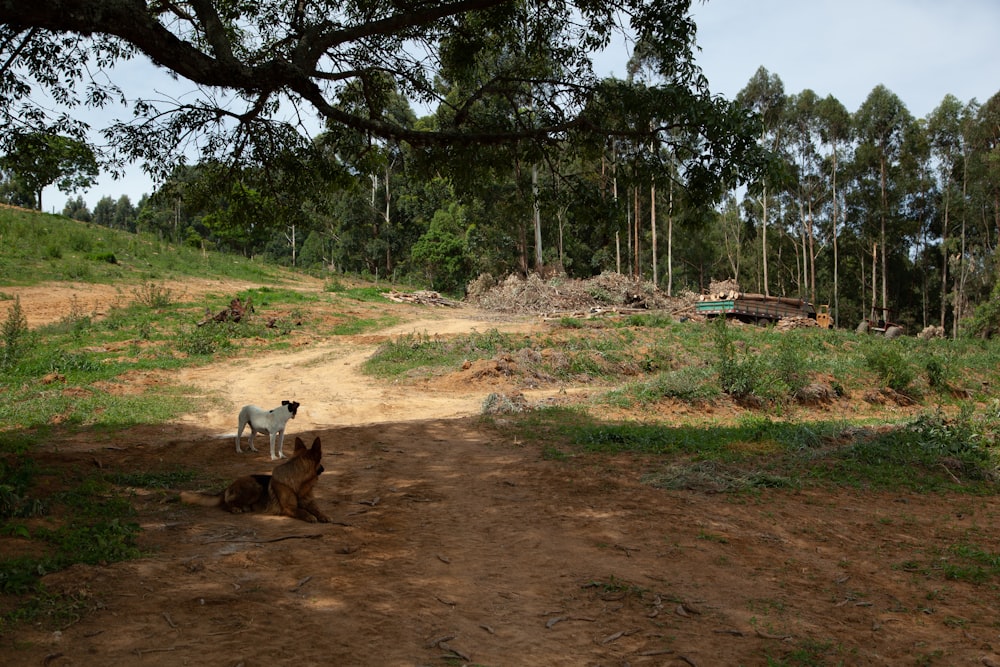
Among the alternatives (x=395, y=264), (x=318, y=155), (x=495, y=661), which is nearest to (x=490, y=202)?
(x=395, y=264)

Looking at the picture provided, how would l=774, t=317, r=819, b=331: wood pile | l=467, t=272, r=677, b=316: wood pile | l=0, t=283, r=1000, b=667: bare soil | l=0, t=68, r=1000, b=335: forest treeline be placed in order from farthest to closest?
l=0, t=68, r=1000, b=335: forest treeline < l=467, t=272, r=677, b=316: wood pile < l=774, t=317, r=819, b=331: wood pile < l=0, t=283, r=1000, b=667: bare soil

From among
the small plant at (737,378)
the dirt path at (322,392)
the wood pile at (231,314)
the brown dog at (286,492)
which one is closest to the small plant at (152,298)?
the wood pile at (231,314)

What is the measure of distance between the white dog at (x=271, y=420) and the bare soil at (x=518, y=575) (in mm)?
300

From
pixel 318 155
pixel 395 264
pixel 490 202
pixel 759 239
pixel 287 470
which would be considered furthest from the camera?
pixel 759 239

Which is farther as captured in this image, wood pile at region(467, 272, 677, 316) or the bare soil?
wood pile at region(467, 272, 677, 316)

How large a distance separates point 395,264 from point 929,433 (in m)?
43.3

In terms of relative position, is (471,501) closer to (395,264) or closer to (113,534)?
(113,534)

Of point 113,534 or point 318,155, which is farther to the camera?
point 318,155

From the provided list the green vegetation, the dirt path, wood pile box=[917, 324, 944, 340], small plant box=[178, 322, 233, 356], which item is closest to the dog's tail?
the green vegetation

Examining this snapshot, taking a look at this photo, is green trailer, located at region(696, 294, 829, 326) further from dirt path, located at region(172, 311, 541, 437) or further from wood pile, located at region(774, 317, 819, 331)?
dirt path, located at region(172, 311, 541, 437)

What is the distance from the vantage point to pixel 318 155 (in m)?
8.41

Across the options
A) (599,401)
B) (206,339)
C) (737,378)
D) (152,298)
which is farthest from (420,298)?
(737,378)

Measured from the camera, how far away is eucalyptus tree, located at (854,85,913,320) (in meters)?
40.4

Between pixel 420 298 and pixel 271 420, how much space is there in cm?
2174
